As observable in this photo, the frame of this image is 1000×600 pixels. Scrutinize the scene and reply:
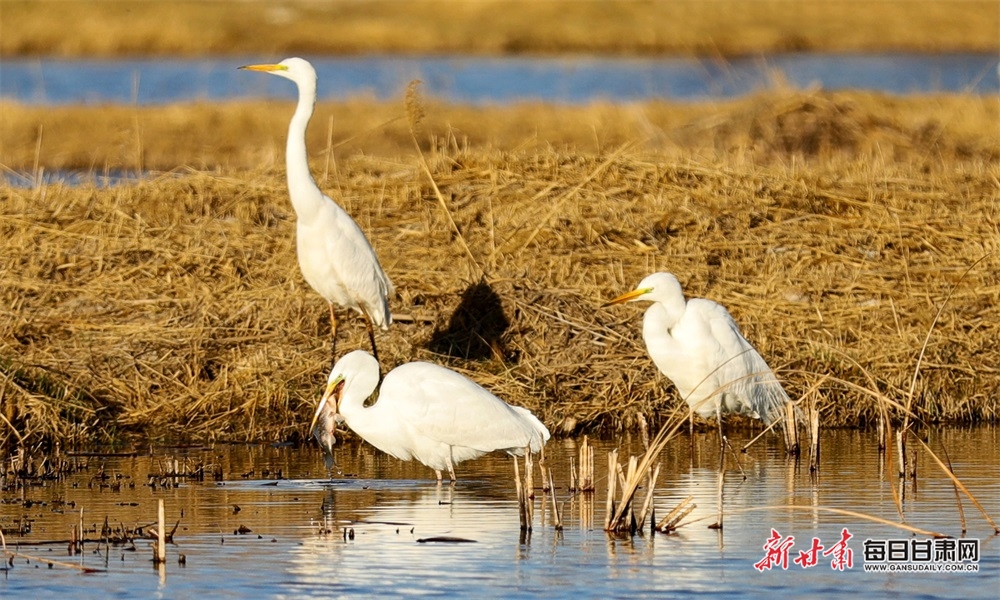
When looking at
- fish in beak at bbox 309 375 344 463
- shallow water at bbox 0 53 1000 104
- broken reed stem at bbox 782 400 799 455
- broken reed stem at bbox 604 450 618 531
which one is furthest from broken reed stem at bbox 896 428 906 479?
shallow water at bbox 0 53 1000 104

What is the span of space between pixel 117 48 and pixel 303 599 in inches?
1336

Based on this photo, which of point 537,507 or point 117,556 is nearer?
point 117,556

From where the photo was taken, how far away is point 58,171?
65.1 feet

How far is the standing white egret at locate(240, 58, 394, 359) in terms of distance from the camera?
9930 millimetres

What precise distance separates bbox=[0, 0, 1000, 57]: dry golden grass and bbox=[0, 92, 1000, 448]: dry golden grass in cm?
2448

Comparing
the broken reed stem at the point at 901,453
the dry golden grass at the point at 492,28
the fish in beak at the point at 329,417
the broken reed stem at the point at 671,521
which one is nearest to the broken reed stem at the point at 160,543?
the broken reed stem at the point at 671,521

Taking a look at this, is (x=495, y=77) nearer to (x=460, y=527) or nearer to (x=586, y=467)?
(x=586, y=467)

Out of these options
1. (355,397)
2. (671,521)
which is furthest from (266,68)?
(671,521)

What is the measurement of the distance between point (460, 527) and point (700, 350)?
2.66m

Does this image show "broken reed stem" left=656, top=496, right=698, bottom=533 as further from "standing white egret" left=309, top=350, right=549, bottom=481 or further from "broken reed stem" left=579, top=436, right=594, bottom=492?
"standing white egret" left=309, top=350, right=549, bottom=481

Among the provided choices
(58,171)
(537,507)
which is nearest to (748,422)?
(537,507)

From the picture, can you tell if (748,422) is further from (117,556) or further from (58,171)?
(58,171)

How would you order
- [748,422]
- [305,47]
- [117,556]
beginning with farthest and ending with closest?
[305,47] < [748,422] < [117,556]

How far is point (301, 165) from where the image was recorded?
9.89 meters
